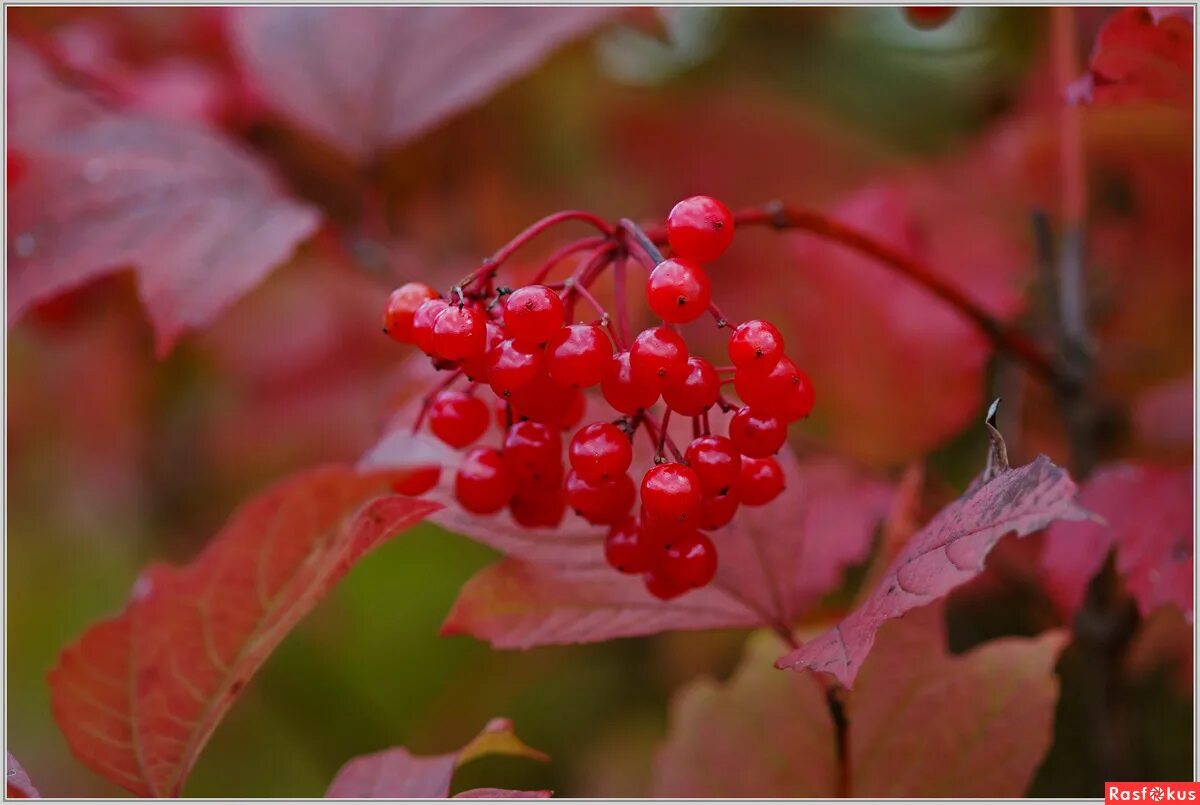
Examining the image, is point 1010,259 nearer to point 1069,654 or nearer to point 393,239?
point 1069,654

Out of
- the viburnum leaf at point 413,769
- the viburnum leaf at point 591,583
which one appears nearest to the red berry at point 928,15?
the viburnum leaf at point 591,583

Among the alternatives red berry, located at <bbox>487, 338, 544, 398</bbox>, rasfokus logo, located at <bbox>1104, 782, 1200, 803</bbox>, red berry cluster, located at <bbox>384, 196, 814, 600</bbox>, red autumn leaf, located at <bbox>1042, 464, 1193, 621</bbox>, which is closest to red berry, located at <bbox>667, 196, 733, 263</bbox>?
red berry cluster, located at <bbox>384, 196, 814, 600</bbox>

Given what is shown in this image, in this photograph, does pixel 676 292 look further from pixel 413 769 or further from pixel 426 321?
pixel 413 769

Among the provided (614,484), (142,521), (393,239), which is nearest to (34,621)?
(142,521)

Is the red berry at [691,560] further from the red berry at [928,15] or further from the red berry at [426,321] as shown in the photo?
the red berry at [928,15]

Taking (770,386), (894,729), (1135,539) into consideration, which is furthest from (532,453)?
(1135,539)

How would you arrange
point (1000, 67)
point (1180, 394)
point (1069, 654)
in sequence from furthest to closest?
point (1000, 67), point (1069, 654), point (1180, 394)
